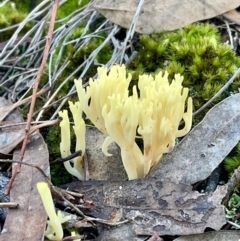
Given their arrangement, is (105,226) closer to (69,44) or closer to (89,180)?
(89,180)

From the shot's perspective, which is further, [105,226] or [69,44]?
[69,44]

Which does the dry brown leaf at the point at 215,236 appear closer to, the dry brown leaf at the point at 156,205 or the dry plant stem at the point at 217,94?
the dry brown leaf at the point at 156,205

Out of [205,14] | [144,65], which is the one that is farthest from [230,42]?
[144,65]

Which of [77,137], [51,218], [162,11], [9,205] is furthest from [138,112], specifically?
[162,11]

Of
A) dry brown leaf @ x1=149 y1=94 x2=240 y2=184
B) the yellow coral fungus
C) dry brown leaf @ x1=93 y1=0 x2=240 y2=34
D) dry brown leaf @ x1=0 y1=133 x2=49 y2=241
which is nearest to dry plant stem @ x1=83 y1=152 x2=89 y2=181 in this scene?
the yellow coral fungus

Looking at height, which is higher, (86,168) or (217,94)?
(217,94)

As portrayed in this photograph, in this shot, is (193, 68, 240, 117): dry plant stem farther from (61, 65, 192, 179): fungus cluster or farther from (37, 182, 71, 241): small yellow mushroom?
(37, 182, 71, 241): small yellow mushroom

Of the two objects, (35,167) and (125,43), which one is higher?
(125,43)

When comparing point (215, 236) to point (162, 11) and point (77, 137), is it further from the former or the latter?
point (162, 11)
